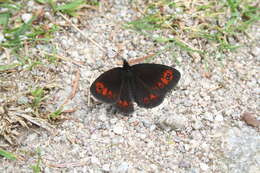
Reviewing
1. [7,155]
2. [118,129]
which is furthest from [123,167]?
[7,155]

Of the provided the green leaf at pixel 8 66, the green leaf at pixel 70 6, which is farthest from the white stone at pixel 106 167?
the green leaf at pixel 70 6

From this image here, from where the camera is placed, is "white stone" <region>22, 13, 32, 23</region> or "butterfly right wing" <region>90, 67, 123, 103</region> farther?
"white stone" <region>22, 13, 32, 23</region>

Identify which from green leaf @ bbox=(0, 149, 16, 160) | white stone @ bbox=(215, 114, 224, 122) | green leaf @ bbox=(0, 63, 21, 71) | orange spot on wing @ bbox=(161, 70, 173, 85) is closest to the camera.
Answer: green leaf @ bbox=(0, 149, 16, 160)

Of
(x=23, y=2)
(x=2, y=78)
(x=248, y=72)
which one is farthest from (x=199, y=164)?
(x=23, y=2)

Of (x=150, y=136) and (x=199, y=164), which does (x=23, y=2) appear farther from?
(x=199, y=164)

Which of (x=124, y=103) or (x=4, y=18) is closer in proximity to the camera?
(x=124, y=103)

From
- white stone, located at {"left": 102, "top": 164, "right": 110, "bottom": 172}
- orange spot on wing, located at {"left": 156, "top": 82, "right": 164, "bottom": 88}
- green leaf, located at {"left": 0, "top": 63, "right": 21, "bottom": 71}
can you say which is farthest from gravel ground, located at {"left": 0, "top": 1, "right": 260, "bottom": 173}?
green leaf, located at {"left": 0, "top": 63, "right": 21, "bottom": 71}

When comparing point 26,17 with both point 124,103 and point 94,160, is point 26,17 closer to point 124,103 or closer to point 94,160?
point 124,103

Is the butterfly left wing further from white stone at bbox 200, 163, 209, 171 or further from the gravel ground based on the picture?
white stone at bbox 200, 163, 209, 171
